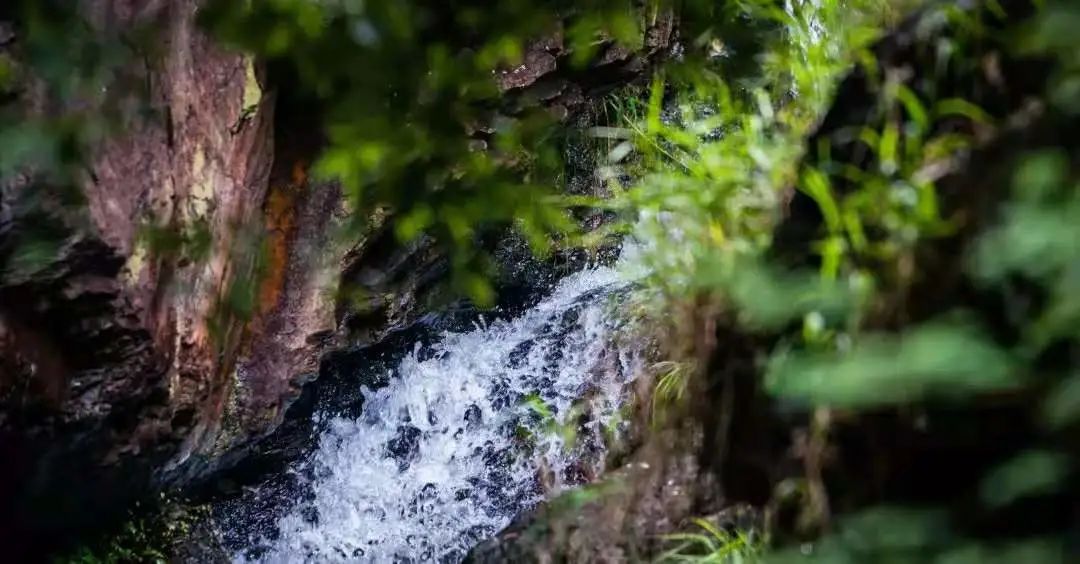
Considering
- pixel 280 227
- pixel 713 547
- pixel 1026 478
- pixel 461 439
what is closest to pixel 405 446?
pixel 461 439

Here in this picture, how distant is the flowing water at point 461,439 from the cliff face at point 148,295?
0.80 m

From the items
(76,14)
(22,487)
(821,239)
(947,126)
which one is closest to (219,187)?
(22,487)

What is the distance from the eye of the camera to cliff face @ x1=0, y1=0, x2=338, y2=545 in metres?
2.39

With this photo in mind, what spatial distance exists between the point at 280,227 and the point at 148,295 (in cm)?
109

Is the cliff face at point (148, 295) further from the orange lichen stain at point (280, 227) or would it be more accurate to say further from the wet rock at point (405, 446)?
the wet rock at point (405, 446)

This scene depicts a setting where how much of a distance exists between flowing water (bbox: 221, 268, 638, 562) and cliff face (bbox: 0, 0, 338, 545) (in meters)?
0.80

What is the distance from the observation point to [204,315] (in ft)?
10.0

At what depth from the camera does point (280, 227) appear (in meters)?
3.77

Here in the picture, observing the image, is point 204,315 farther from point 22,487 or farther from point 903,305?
point 903,305

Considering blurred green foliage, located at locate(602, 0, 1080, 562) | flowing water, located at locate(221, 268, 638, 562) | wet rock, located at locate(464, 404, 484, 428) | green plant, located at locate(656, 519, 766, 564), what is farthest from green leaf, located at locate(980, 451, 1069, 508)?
wet rock, located at locate(464, 404, 484, 428)

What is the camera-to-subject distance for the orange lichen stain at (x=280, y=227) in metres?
3.71

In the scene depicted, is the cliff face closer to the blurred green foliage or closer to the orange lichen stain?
the orange lichen stain

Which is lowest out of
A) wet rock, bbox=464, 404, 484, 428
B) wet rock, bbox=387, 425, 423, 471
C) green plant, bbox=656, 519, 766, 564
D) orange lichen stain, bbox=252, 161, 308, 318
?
green plant, bbox=656, 519, 766, 564

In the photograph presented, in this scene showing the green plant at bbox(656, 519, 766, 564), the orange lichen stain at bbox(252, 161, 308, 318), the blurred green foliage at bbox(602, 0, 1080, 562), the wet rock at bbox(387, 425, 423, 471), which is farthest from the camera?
the wet rock at bbox(387, 425, 423, 471)
